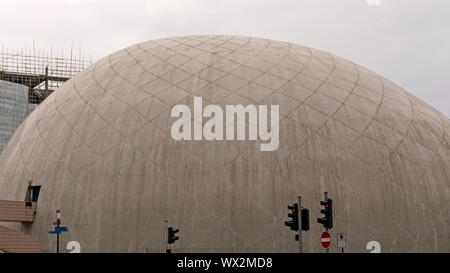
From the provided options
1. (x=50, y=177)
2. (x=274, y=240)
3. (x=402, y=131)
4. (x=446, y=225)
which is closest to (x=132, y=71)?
(x=50, y=177)

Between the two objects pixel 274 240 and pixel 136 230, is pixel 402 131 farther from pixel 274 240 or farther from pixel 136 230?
pixel 136 230

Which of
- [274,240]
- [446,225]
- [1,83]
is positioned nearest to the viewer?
[274,240]

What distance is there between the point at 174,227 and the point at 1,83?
43.4m

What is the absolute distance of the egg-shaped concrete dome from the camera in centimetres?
2495

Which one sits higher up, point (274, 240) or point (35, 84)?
point (35, 84)

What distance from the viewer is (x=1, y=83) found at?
60094 millimetres

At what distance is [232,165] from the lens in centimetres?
2538

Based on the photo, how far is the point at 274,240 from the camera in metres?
24.7

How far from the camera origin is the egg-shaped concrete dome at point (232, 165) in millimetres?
24953
